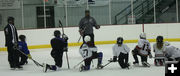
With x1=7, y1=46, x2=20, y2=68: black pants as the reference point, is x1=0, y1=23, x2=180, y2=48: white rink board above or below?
above

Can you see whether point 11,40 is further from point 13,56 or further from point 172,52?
point 172,52

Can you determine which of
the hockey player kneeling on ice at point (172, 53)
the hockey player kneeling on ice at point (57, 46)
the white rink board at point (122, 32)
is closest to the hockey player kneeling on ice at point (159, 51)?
the hockey player kneeling on ice at point (172, 53)

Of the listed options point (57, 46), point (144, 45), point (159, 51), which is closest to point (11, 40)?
point (57, 46)

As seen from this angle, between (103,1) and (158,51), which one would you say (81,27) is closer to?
(158,51)

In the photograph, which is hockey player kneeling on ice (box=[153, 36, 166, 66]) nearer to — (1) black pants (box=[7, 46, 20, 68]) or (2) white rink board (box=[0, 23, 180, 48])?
(1) black pants (box=[7, 46, 20, 68])

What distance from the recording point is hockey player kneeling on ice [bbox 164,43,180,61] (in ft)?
17.2

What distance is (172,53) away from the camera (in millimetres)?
5277

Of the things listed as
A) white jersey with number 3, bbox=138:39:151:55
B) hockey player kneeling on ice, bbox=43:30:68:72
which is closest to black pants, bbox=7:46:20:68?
hockey player kneeling on ice, bbox=43:30:68:72

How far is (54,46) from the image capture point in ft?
18.7

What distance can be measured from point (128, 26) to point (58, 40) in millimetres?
7068

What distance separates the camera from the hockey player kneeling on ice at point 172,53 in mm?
5234

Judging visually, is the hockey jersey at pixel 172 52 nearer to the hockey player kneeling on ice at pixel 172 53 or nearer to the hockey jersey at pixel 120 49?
the hockey player kneeling on ice at pixel 172 53

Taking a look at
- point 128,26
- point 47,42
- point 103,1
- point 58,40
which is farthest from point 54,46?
point 103,1

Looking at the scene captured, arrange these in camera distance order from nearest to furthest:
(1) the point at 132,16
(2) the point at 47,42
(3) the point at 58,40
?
(3) the point at 58,40 < (2) the point at 47,42 < (1) the point at 132,16
